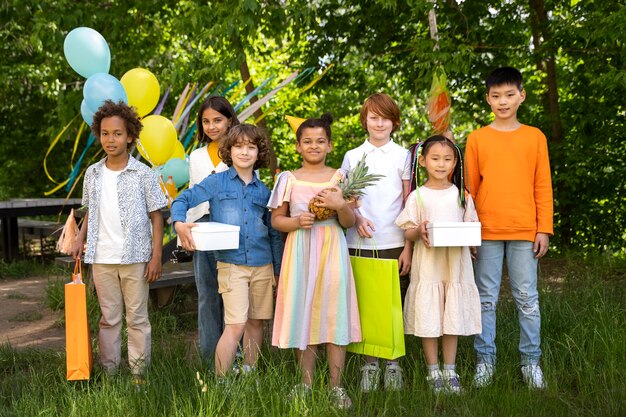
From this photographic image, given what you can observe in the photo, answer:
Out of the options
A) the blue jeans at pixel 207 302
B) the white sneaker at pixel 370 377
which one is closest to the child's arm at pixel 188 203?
the blue jeans at pixel 207 302

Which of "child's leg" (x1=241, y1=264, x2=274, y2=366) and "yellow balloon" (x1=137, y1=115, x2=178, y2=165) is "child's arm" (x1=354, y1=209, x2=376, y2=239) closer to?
"child's leg" (x1=241, y1=264, x2=274, y2=366)

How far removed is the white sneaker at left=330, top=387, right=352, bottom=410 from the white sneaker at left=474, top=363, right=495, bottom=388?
0.62 m

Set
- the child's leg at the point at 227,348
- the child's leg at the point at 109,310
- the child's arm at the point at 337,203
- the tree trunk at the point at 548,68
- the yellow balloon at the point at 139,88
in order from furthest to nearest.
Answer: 1. the tree trunk at the point at 548,68
2. the yellow balloon at the point at 139,88
3. the child's leg at the point at 109,310
4. the child's leg at the point at 227,348
5. the child's arm at the point at 337,203

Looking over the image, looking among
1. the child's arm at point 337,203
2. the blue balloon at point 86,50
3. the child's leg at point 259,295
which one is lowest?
the child's leg at point 259,295

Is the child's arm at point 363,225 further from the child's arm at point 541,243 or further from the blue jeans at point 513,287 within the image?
the child's arm at point 541,243

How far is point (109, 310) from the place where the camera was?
11.8 feet

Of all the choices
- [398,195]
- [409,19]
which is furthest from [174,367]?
[409,19]

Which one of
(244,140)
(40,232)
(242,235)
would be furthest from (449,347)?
(40,232)

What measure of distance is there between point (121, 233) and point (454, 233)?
158 centimetres

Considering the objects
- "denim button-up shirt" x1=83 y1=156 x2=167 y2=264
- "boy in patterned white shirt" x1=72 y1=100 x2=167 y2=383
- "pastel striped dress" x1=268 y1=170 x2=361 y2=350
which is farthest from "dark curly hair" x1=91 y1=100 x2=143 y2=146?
"pastel striped dress" x1=268 y1=170 x2=361 y2=350

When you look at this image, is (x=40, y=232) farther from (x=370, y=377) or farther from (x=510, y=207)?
(x=510, y=207)

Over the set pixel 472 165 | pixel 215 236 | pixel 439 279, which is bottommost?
pixel 439 279

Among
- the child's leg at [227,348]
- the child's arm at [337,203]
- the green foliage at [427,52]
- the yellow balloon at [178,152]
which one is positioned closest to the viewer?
the child's arm at [337,203]

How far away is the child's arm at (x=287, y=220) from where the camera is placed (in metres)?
3.17
